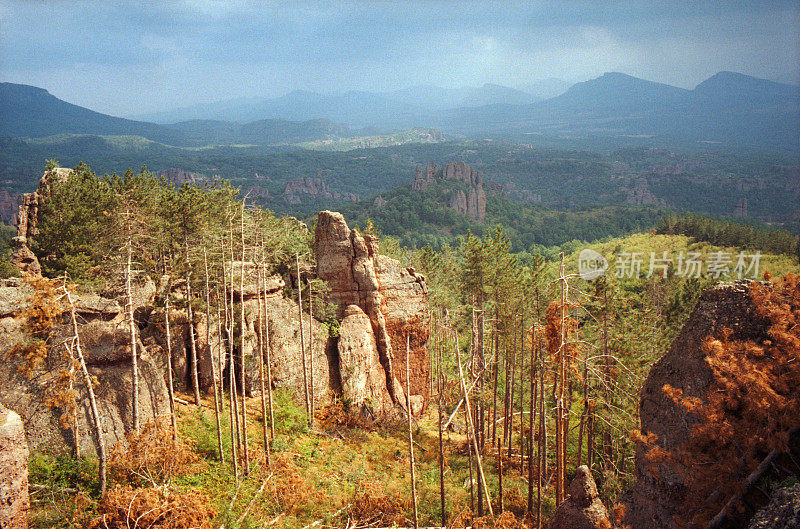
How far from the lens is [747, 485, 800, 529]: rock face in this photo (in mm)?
4918

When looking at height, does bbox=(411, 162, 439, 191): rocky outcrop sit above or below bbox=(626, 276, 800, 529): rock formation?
above

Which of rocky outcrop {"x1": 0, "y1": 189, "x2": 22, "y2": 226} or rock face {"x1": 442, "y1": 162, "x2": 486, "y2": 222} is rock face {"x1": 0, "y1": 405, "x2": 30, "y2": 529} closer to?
rocky outcrop {"x1": 0, "y1": 189, "x2": 22, "y2": 226}

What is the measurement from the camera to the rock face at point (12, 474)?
1014 centimetres

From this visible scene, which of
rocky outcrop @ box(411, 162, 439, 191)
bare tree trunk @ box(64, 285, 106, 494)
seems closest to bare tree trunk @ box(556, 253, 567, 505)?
bare tree trunk @ box(64, 285, 106, 494)

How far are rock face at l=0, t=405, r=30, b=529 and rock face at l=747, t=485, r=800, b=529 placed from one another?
1399 centimetres

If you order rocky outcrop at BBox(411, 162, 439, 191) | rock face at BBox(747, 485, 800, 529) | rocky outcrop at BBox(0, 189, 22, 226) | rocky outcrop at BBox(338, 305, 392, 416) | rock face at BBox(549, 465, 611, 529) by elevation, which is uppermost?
rocky outcrop at BBox(411, 162, 439, 191)

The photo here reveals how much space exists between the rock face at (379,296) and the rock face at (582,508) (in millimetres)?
16569

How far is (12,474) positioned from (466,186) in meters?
150

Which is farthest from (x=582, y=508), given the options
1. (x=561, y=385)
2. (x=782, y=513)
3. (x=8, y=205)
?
(x=8, y=205)

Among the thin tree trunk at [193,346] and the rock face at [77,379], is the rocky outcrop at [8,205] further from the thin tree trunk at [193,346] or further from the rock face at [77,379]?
the rock face at [77,379]

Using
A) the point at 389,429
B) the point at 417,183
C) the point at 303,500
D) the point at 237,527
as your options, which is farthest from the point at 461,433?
the point at 417,183

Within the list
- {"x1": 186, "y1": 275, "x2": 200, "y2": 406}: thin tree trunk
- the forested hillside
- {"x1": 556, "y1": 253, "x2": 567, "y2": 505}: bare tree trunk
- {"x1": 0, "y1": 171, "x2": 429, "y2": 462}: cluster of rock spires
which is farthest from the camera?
{"x1": 186, "y1": 275, "x2": 200, "y2": 406}: thin tree trunk

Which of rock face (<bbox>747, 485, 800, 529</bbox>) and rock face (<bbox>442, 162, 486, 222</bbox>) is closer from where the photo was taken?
rock face (<bbox>747, 485, 800, 529</bbox>)

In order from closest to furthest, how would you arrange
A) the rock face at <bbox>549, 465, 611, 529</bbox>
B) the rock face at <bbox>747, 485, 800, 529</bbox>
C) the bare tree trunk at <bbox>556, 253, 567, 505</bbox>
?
the rock face at <bbox>747, 485, 800, 529</bbox> < the rock face at <bbox>549, 465, 611, 529</bbox> < the bare tree trunk at <bbox>556, 253, 567, 505</bbox>
